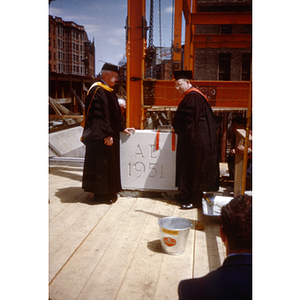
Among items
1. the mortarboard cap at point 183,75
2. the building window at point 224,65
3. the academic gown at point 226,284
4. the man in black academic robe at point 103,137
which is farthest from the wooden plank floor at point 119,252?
the building window at point 224,65

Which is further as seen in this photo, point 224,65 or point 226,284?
point 224,65

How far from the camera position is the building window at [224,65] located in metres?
21.6

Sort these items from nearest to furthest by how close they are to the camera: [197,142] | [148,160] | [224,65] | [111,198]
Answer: [197,142] → [111,198] → [148,160] → [224,65]

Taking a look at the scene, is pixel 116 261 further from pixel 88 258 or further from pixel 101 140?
pixel 101 140

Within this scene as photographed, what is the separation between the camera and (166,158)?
460 centimetres

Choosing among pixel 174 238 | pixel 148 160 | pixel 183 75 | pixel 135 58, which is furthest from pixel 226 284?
pixel 135 58

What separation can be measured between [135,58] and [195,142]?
1.65m

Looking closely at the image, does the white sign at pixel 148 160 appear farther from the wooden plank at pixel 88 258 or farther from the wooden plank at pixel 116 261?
the wooden plank at pixel 116 261

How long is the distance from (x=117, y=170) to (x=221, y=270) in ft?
10.7

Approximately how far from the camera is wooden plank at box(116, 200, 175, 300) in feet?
7.66

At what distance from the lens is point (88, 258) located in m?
2.86

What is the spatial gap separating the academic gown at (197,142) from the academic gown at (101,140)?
0.86m

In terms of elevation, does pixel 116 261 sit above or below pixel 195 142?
below

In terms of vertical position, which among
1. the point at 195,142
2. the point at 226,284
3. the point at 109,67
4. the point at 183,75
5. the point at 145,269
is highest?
the point at 109,67
